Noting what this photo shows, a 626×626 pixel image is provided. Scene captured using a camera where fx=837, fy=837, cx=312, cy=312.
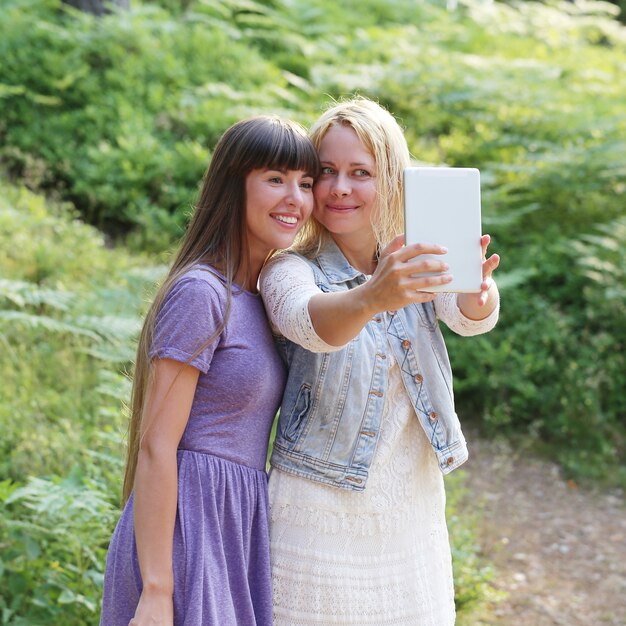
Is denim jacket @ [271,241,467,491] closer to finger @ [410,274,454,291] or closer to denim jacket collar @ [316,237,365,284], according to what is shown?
denim jacket collar @ [316,237,365,284]

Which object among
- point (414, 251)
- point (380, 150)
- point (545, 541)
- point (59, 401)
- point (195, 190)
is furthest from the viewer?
point (195, 190)

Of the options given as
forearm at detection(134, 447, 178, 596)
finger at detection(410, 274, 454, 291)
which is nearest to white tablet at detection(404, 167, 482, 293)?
finger at detection(410, 274, 454, 291)

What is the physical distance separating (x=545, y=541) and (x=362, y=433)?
325cm

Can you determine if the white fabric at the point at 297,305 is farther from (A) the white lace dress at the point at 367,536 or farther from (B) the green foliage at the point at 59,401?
(B) the green foliage at the point at 59,401

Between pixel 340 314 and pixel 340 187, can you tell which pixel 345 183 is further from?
pixel 340 314

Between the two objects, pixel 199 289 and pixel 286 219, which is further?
pixel 286 219

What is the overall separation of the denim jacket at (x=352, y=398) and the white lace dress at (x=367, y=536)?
38 millimetres

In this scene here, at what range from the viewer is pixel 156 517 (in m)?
1.88

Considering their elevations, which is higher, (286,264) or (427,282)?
(427,282)

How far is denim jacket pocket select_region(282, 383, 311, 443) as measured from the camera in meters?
2.09

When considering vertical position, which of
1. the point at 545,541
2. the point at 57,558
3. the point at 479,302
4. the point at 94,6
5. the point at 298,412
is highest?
the point at 479,302

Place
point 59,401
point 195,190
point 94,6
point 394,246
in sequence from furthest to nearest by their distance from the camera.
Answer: point 94,6, point 195,190, point 59,401, point 394,246

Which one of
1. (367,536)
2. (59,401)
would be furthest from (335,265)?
(59,401)

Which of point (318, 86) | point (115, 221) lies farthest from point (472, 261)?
point (318, 86)
